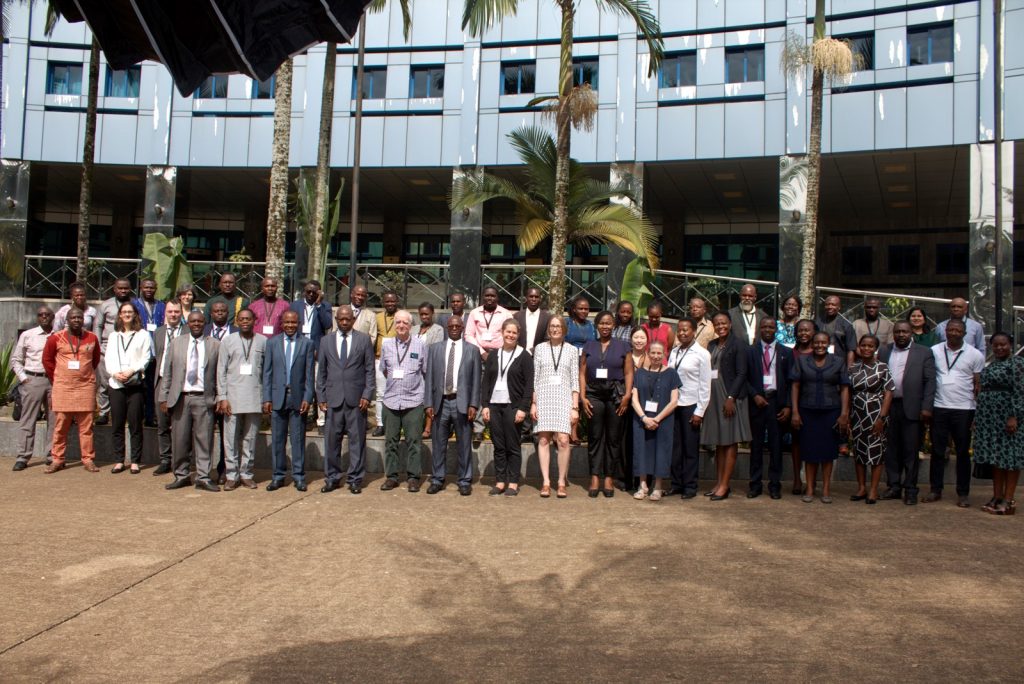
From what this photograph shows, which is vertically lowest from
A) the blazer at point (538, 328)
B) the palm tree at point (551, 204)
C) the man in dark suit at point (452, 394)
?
the man in dark suit at point (452, 394)

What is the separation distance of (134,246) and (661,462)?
30325 mm

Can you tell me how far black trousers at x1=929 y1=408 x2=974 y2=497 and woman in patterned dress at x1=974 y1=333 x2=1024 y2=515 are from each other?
12 cm

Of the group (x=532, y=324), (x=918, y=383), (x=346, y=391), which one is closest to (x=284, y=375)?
(x=346, y=391)

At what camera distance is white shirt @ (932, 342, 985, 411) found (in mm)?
8664

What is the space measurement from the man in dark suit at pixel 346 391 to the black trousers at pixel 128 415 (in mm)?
2504

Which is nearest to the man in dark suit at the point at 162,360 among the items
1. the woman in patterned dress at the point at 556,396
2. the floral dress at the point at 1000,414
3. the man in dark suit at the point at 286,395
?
the man in dark suit at the point at 286,395

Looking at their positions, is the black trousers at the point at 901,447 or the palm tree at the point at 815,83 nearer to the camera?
the black trousers at the point at 901,447

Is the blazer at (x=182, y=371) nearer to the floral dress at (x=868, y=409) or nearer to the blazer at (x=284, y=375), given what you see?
the blazer at (x=284, y=375)

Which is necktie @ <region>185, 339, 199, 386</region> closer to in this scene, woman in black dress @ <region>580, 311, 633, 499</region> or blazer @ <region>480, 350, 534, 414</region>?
blazer @ <region>480, 350, 534, 414</region>

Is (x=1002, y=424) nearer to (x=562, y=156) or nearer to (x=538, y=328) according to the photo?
(x=538, y=328)

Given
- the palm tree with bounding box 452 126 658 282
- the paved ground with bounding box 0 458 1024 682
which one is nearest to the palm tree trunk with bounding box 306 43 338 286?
the palm tree with bounding box 452 126 658 282

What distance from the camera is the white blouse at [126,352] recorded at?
387 inches

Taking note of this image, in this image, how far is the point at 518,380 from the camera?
29.5ft

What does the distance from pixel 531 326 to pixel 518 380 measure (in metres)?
1.44
